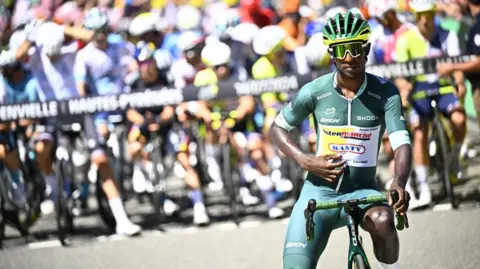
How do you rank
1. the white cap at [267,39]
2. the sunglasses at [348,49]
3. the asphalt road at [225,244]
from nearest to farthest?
the sunglasses at [348,49] → the asphalt road at [225,244] → the white cap at [267,39]

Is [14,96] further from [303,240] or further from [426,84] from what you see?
[303,240]

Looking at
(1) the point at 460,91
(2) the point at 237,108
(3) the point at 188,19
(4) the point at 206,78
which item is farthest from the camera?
(3) the point at 188,19

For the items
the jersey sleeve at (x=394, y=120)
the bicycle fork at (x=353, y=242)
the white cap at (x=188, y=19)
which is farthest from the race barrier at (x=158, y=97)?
the bicycle fork at (x=353, y=242)

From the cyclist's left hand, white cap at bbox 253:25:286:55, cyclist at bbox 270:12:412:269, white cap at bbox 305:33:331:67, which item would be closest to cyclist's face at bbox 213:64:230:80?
white cap at bbox 253:25:286:55

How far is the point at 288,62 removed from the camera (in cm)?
1271

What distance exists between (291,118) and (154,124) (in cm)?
599

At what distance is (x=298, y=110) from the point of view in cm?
667

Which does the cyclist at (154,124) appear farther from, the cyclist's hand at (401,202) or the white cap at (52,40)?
the cyclist's hand at (401,202)

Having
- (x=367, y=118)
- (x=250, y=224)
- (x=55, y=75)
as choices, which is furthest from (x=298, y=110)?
(x=55, y=75)

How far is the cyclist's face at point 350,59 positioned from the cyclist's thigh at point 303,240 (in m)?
0.87

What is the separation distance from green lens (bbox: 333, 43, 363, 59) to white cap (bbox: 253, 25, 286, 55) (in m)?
5.89

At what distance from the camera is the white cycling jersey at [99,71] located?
39.8 ft

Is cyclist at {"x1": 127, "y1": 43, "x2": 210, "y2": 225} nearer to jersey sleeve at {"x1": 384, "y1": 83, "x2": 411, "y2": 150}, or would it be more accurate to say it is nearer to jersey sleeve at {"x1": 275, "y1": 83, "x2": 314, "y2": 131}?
jersey sleeve at {"x1": 275, "y1": 83, "x2": 314, "y2": 131}

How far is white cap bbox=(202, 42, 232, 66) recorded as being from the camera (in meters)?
12.1
